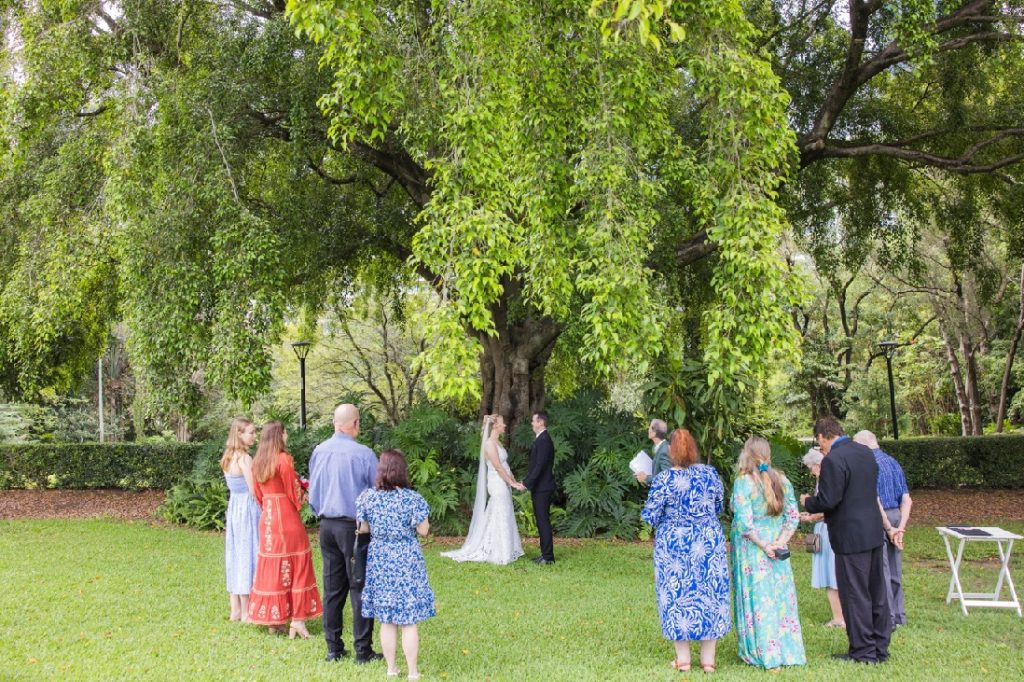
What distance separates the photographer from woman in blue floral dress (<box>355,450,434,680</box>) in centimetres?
577

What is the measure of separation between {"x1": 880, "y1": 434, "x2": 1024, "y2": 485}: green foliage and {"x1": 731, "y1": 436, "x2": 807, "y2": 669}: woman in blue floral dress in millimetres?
15860

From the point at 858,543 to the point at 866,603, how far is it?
0.43 m

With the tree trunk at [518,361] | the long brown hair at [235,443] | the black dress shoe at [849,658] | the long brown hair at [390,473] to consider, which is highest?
the tree trunk at [518,361]

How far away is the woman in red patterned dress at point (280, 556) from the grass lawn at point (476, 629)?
0.22m

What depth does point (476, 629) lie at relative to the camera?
748cm

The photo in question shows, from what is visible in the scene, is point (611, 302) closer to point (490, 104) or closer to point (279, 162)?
point (490, 104)

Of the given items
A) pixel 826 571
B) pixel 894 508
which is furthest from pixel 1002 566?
pixel 826 571

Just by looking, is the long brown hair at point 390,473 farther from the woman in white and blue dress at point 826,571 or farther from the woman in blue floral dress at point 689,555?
the woman in white and blue dress at point 826,571

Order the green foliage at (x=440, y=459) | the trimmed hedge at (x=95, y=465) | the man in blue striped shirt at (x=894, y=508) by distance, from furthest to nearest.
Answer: the trimmed hedge at (x=95, y=465) → the green foliage at (x=440, y=459) → the man in blue striped shirt at (x=894, y=508)

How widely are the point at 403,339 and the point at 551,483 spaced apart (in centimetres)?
1966

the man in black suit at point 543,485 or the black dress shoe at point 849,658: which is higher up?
the man in black suit at point 543,485

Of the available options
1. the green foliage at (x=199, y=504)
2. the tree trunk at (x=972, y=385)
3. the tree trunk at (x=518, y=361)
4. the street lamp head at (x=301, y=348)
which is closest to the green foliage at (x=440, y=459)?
the tree trunk at (x=518, y=361)

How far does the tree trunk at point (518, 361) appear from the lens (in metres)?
14.8

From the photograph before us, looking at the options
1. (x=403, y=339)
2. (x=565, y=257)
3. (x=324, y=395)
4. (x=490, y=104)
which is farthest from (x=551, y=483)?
(x=324, y=395)
